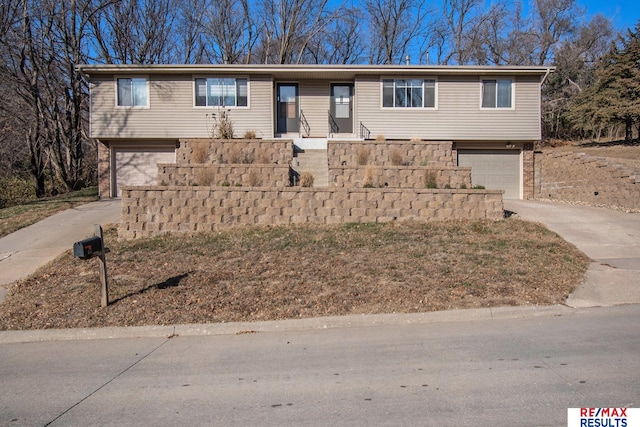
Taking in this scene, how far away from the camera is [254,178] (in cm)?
1424

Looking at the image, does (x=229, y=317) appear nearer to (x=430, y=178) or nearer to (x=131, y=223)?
(x=131, y=223)

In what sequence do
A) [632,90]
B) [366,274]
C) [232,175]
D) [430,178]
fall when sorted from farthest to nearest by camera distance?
[632,90], [232,175], [430,178], [366,274]

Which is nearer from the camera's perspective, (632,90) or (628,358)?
(628,358)

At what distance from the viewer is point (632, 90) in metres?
28.1

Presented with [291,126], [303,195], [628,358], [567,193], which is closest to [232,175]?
[303,195]

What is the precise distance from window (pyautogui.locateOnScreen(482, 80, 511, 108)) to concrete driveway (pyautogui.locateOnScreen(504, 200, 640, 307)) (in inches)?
204

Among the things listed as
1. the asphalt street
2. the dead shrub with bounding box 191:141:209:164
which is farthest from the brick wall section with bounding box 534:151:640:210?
the dead shrub with bounding box 191:141:209:164

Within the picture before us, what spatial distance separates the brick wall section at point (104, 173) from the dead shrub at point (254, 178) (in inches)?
342

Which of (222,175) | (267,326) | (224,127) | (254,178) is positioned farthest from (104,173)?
(267,326)

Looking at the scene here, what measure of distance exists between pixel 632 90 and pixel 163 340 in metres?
30.6

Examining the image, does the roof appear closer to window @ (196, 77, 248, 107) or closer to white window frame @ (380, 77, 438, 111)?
white window frame @ (380, 77, 438, 111)

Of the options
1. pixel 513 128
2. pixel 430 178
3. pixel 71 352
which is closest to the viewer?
pixel 71 352

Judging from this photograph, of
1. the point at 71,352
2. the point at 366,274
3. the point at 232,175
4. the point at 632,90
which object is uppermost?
the point at 632,90

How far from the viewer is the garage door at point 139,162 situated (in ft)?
67.6
